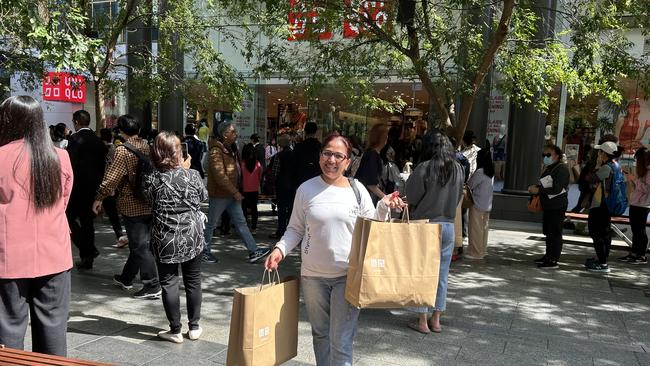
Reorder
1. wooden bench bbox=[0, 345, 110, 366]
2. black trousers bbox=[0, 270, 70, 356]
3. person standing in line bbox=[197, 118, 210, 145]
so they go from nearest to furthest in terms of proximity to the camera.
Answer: wooden bench bbox=[0, 345, 110, 366] < black trousers bbox=[0, 270, 70, 356] < person standing in line bbox=[197, 118, 210, 145]

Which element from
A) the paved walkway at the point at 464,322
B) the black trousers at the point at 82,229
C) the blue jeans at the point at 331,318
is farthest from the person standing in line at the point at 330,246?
the black trousers at the point at 82,229

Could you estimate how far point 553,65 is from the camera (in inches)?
289

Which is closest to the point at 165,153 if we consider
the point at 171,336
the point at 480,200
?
the point at 171,336

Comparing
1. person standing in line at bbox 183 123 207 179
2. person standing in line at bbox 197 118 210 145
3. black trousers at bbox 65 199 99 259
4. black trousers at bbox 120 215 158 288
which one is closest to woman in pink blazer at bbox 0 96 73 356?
black trousers at bbox 120 215 158 288

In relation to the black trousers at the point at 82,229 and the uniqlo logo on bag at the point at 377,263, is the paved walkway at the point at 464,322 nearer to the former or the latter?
the black trousers at the point at 82,229

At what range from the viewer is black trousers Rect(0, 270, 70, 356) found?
8.87 ft

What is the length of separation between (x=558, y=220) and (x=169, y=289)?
5548 mm

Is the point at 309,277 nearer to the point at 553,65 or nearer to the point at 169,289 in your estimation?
the point at 169,289

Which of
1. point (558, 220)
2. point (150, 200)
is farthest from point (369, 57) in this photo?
point (150, 200)

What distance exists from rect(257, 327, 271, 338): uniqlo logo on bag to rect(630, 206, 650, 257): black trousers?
7.02m

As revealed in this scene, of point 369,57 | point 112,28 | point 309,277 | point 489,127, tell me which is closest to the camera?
point 309,277

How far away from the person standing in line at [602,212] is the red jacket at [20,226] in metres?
6.94

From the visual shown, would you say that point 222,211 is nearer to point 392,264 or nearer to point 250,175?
point 250,175

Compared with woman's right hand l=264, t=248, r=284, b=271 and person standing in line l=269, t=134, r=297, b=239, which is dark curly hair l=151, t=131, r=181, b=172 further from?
person standing in line l=269, t=134, r=297, b=239
